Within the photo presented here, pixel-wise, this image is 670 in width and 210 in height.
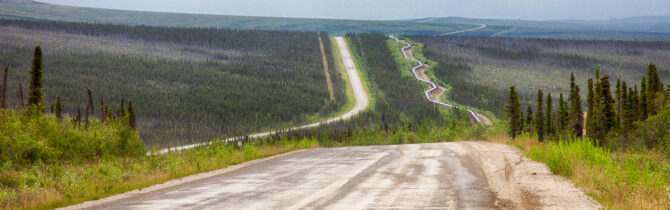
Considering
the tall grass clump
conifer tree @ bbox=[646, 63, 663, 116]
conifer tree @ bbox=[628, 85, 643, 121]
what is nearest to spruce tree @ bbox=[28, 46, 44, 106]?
the tall grass clump

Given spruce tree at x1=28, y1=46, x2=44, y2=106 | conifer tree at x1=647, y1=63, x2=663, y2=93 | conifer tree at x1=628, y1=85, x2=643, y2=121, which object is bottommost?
conifer tree at x1=628, y1=85, x2=643, y2=121

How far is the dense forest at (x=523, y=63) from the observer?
96.9m

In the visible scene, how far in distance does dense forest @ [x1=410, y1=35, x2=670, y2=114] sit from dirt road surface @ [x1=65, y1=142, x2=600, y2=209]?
65172 millimetres

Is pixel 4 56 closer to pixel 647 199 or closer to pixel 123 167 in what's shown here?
pixel 123 167

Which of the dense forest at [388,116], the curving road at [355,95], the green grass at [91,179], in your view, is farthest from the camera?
the curving road at [355,95]

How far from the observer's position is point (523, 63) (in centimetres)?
13050

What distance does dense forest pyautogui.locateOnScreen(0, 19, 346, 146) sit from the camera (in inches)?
2931

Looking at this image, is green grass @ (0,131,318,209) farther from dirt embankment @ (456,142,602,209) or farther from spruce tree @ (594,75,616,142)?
spruce tree @ (594,75,616,142)

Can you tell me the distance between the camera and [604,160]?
40.1 feet

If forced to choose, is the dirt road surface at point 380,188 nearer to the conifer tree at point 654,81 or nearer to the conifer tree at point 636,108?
the conifer tree at point 636,108

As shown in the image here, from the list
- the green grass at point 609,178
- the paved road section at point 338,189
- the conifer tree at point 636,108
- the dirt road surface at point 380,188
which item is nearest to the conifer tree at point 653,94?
the conifer tree at point 636,108

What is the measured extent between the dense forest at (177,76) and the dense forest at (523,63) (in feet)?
79.0

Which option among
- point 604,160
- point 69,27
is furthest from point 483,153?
point 69,27

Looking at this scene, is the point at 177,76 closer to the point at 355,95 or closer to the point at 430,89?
the point at 355,95
